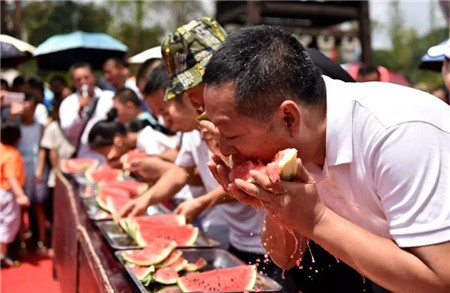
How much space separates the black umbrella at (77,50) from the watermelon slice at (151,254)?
750 centimetres

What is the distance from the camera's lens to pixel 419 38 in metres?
43.0

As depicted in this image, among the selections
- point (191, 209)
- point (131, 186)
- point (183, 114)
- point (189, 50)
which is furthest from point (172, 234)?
point (131, 186)

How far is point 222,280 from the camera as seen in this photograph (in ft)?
8.46

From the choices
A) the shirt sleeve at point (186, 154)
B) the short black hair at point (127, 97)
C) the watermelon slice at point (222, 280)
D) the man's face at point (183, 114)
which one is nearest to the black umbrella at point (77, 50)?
the short black hair at point (127, 97)

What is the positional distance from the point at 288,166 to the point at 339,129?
213 millimetres

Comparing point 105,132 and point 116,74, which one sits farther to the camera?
point 116,74

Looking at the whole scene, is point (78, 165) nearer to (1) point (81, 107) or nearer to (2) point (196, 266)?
(1) point (81, 107)

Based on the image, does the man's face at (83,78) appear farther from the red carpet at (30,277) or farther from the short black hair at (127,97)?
the red carpet at (30,277)

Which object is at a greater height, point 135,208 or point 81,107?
point 135,208

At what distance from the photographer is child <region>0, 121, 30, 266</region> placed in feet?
22.0

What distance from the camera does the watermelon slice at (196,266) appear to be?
289 centimetres

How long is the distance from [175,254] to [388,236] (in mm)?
1511

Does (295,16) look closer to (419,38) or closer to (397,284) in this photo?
(397,284)

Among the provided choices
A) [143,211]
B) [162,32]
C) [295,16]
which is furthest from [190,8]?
[143,211]
